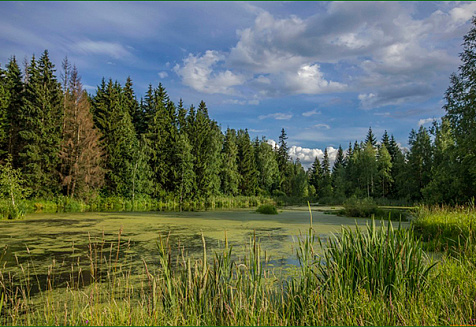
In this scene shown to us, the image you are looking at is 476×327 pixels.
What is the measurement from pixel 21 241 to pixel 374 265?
10009 mm

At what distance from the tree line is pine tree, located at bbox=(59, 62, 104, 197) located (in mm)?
90

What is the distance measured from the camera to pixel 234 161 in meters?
45.9

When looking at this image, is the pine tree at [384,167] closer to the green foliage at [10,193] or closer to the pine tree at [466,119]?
the pine tree at [466,119]

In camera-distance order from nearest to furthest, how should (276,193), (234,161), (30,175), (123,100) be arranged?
(30,175) < (123,100) < (234,161) < (276,193)

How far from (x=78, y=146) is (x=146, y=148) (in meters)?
7.34

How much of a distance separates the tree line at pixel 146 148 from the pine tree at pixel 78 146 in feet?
0.30

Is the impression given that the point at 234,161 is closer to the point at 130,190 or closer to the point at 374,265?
the point at 130,190

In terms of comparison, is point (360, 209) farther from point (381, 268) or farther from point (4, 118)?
point (4, 118)

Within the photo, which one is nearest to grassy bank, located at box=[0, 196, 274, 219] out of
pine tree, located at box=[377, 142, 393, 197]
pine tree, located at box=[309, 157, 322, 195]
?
pine tree, located at box=[377, 142, 393, 197]

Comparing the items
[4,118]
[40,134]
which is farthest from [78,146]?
[4,118]

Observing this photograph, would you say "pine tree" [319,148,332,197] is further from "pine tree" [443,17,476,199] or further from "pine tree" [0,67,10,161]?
"pine tree" [0,67,10,161]

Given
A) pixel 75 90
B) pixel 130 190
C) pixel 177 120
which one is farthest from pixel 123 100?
pixel 130 190

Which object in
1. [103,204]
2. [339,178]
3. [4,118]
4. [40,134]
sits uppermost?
[4,118]

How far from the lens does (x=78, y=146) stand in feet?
85.8
